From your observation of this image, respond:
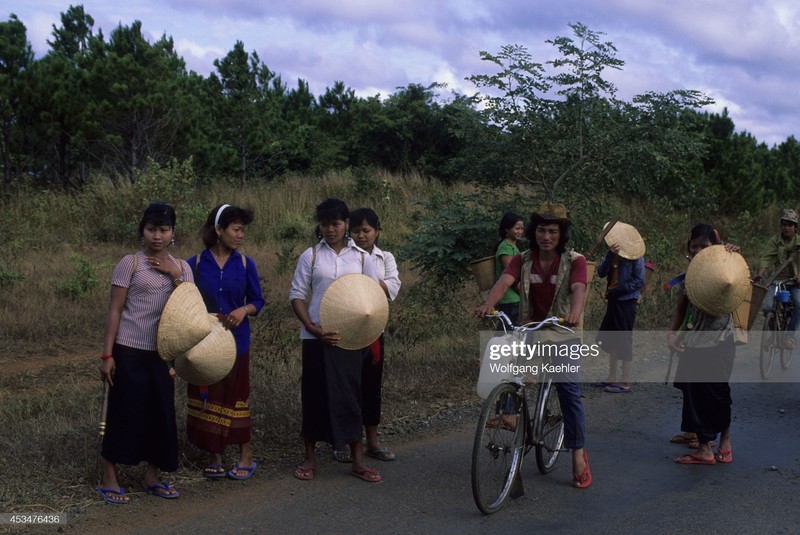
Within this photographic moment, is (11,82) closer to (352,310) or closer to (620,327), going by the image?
(620,327)

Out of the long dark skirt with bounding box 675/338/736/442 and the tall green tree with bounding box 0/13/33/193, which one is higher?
the tall green tree with bounding box 0/13/33/193

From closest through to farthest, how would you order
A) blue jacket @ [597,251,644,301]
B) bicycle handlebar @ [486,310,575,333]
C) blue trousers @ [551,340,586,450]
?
bicycle handlebar @ [486,310,575,333] → blue trousers @ [551,340,586,450] → blue jacket @ [597,251,644,301]

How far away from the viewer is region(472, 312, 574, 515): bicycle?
17.3ft

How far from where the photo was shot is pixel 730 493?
593 cm

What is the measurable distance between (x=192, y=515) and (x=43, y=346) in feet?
21.2

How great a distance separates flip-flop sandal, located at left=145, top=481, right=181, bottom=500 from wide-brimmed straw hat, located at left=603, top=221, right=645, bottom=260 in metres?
4.77

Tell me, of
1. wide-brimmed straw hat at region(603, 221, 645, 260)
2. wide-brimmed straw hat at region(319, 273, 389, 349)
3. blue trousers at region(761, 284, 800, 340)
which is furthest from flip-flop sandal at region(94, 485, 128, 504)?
blue trousers at region(761, 284, 800, 340)

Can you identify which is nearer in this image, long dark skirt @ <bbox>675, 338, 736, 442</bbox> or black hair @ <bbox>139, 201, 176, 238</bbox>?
black hair @ <bbox>139, 201, 176, 238</bbox>

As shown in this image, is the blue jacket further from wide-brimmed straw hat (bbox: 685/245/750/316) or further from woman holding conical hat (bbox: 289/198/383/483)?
woman holding conical hat (bbox: 289/198/383/483)

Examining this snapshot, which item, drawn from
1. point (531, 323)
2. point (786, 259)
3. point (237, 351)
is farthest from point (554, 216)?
point (786, 259)

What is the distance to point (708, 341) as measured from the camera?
671cm

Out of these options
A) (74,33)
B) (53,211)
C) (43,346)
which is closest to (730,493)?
(43,346)

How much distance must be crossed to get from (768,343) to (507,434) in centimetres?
556

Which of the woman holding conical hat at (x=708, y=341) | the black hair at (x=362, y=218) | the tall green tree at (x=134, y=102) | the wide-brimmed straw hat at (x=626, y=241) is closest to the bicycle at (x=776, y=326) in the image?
the wide-brimmed straw hat at (x=626, y=241)
